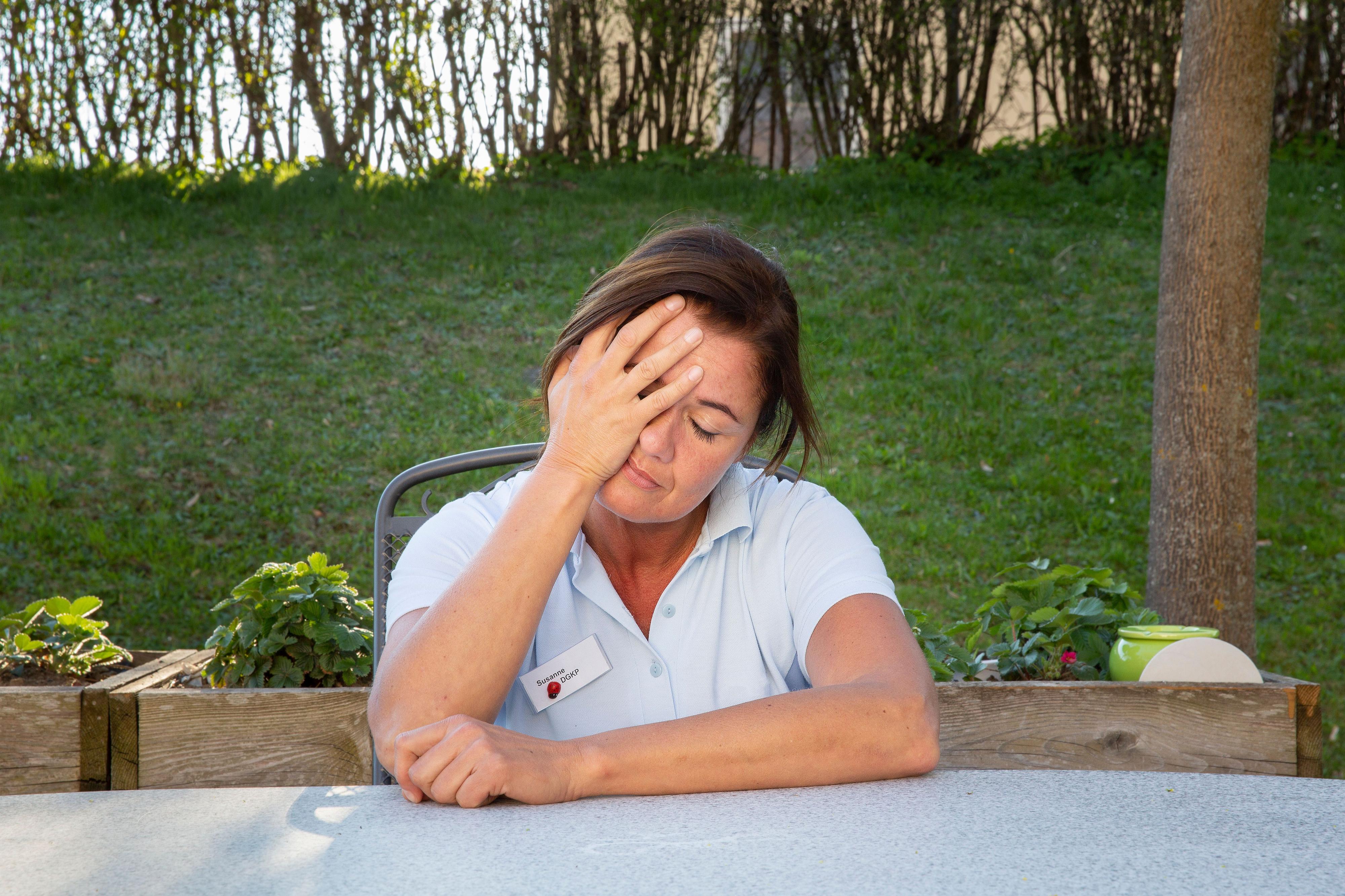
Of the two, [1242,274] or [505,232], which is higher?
[505,232]

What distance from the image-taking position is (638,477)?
1625 millimetres

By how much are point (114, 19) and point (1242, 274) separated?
705cm

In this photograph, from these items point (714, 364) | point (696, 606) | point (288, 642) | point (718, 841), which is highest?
point (714, 364)

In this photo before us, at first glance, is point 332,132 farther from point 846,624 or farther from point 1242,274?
point 846,624

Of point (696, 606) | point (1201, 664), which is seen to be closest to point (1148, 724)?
point (1201, 664)

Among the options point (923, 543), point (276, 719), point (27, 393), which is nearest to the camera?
point (276, 719)

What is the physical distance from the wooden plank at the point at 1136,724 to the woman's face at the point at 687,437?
0.79 m

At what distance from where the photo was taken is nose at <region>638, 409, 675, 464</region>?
1596 mm

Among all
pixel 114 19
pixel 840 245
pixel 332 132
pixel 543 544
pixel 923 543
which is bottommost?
pixel 923 543

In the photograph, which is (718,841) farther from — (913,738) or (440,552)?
(440,552)

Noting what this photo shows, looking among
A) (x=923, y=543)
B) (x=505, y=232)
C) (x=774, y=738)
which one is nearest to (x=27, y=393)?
(x=505, y=232)

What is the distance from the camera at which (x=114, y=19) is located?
278 inches

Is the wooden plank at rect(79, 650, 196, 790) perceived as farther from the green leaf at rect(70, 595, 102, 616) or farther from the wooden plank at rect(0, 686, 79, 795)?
the green leaf at rect(70, 595, 102, 616)

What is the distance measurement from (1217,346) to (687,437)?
7.75ft
